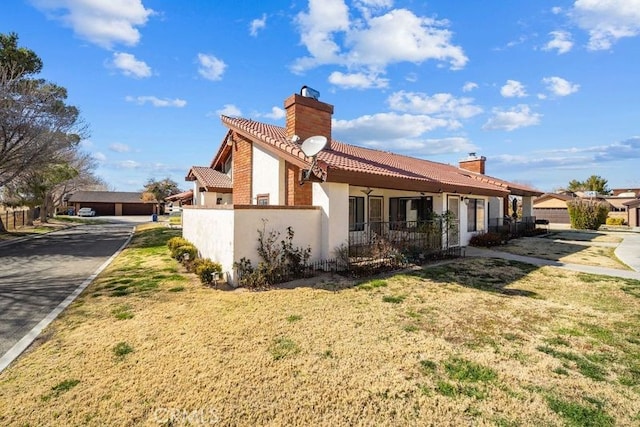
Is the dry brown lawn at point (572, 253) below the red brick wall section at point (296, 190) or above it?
below

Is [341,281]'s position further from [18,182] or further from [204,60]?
[18,182]

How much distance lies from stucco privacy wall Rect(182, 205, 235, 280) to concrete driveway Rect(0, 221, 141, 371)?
11.7 feet

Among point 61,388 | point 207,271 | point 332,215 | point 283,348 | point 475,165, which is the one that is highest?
point 475,165

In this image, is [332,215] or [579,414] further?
[332,215]

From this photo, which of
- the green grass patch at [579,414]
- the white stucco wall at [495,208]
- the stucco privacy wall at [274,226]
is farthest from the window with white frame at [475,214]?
the green grass patch at [579,414]

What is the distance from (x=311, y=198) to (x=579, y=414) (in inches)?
346

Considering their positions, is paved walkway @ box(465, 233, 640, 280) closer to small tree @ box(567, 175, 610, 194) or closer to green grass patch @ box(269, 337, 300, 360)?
green grass patch @ box(269, 337, 300, 360)

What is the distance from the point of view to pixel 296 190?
433 inches

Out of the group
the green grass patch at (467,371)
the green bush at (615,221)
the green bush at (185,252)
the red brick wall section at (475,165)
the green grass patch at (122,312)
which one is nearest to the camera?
the green grass patch at (467,371)

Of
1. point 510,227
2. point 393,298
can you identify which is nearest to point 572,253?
point 510,227

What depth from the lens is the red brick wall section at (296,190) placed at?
432 inches

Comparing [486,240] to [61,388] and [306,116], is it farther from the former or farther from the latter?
[61,388]

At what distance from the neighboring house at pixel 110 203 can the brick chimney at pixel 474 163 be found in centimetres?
6104

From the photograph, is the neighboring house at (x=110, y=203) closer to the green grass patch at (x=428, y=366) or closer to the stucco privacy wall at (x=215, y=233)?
the stucco privacy wall at (x=215, y=233)
